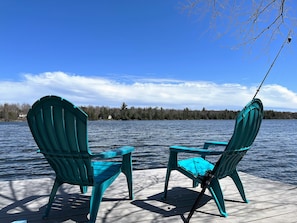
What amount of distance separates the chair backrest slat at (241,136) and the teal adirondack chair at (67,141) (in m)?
0.86

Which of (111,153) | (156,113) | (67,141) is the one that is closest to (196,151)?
(111,153)

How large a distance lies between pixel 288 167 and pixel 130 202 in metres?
7.54

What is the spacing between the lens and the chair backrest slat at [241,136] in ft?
6.14

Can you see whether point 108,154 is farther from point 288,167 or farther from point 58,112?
point 288,167

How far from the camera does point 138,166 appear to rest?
734cm

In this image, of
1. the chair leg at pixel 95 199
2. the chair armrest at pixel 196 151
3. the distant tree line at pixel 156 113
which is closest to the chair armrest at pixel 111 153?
the chair leg at pixel 95 199

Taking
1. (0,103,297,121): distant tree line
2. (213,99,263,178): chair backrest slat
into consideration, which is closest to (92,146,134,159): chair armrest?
(213,99,263,178): chair backrest slat

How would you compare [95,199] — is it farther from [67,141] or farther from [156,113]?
[156,113]

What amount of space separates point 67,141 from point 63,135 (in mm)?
51

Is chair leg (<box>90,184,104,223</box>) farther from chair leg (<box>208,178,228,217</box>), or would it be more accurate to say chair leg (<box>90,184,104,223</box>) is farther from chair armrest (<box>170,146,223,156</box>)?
chair leg (<box>208,178,228,217</box>)

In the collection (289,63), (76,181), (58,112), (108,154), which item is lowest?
(76,181)

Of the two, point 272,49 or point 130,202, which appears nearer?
point 130,202

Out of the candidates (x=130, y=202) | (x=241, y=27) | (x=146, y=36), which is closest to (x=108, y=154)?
(x=130, y=202)

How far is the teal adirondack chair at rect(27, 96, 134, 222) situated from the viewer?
5.53ft
